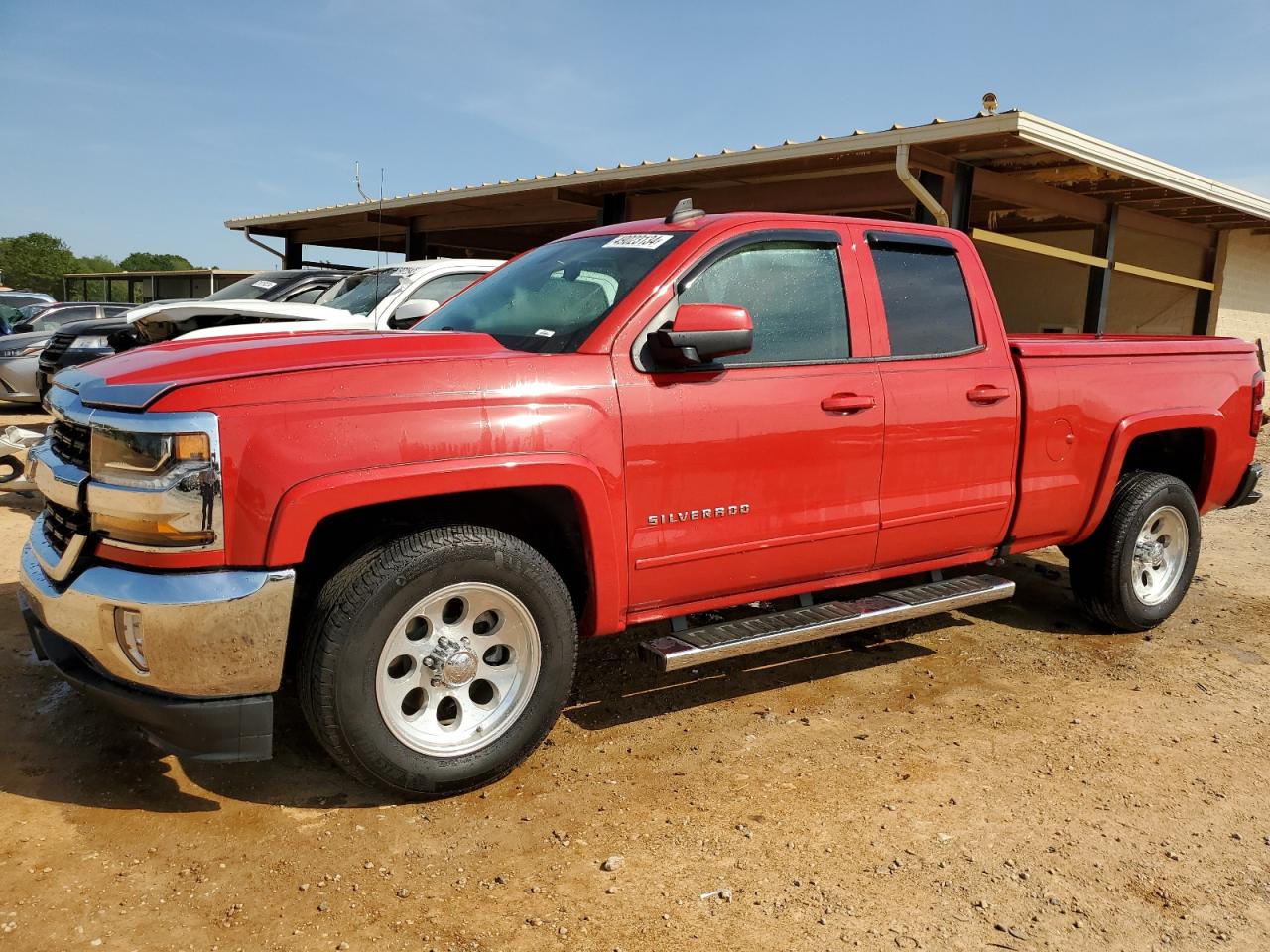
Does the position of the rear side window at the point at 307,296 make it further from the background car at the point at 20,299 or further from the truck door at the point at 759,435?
the background car at the point at 20,299

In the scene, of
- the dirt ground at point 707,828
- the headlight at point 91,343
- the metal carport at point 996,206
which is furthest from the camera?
the headlight at point 91,343

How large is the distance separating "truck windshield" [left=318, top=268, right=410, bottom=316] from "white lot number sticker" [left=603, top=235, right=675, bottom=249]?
13.4 feet

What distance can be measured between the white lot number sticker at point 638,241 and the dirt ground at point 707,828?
1.89m

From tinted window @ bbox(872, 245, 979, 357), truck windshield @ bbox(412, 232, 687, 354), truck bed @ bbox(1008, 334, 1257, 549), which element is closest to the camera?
truck windshield @ bbox(412, 232, 687, 354)

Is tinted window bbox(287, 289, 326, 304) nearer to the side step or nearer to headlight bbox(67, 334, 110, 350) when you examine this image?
headlight bbox(67, 334, 110, 350)

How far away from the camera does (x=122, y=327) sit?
11.2m

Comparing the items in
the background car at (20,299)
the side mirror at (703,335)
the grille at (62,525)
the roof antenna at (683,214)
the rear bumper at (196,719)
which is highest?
the roof antenna at (683,214)

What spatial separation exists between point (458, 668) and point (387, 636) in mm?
283

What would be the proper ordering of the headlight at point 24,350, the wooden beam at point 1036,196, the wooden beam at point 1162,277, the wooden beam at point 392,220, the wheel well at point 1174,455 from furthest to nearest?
the wooden beam at point 392,220, the headlight at point 24,350, the wooden beam at point 1162,277, the wooden beam at point 1036,196, the wheel well at point 1174,455

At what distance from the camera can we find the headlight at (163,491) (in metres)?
2.72

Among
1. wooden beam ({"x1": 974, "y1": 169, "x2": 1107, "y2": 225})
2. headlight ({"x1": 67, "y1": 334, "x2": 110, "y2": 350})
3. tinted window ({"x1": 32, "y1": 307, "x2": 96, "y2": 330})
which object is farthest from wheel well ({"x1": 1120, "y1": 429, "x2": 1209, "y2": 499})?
tinted window ({"x1": 32, "y1": 307, "x2": 96, "y2": 330})

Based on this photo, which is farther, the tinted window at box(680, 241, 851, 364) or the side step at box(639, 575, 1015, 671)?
the tinted window at box(680, 241, 851, 364)

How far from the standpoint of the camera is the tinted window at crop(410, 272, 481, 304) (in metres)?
8.08

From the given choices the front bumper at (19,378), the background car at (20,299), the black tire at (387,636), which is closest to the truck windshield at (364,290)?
the black tire at (387,636)
